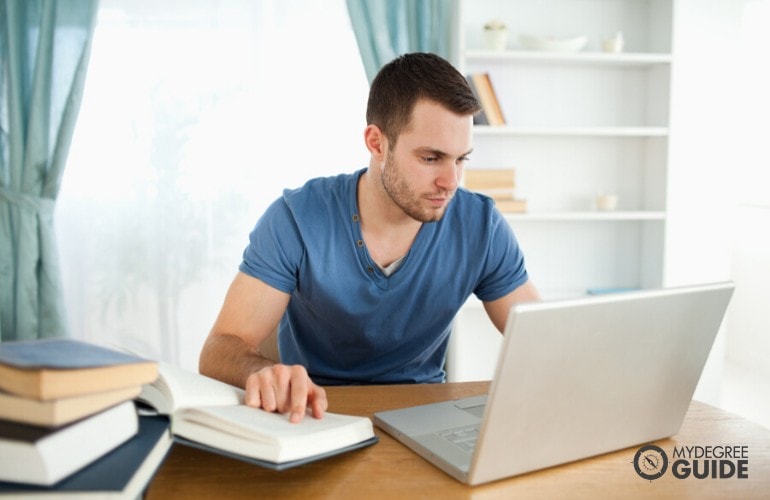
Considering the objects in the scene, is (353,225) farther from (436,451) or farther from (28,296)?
(28,296)

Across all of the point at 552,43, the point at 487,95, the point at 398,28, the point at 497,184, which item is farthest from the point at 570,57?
the point at 398,28

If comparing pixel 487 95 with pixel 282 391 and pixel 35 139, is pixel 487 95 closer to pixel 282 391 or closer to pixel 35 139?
pixel 35 139

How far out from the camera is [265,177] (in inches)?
122

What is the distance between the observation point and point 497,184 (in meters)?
3.07

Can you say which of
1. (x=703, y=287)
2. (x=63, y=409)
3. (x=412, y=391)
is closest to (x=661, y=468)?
(x=703, y=287)

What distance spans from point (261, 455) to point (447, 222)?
946 mm

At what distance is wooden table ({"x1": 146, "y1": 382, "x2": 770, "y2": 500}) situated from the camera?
88cm

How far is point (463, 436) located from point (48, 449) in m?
0.55

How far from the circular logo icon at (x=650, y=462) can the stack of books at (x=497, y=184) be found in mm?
2050

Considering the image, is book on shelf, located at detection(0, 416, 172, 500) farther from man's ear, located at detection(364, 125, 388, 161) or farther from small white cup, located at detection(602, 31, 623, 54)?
small white cup, located at detection(602, 31, 623, 54)

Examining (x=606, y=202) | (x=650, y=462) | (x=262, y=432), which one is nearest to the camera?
(x=262, y=432)

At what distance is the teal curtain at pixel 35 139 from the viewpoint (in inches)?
114

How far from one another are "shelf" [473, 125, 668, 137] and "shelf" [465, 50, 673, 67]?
28cm

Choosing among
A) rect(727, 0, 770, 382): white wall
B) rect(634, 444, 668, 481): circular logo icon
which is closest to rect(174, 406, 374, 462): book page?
rect(634, 444, 668, 481): circular logo icon
